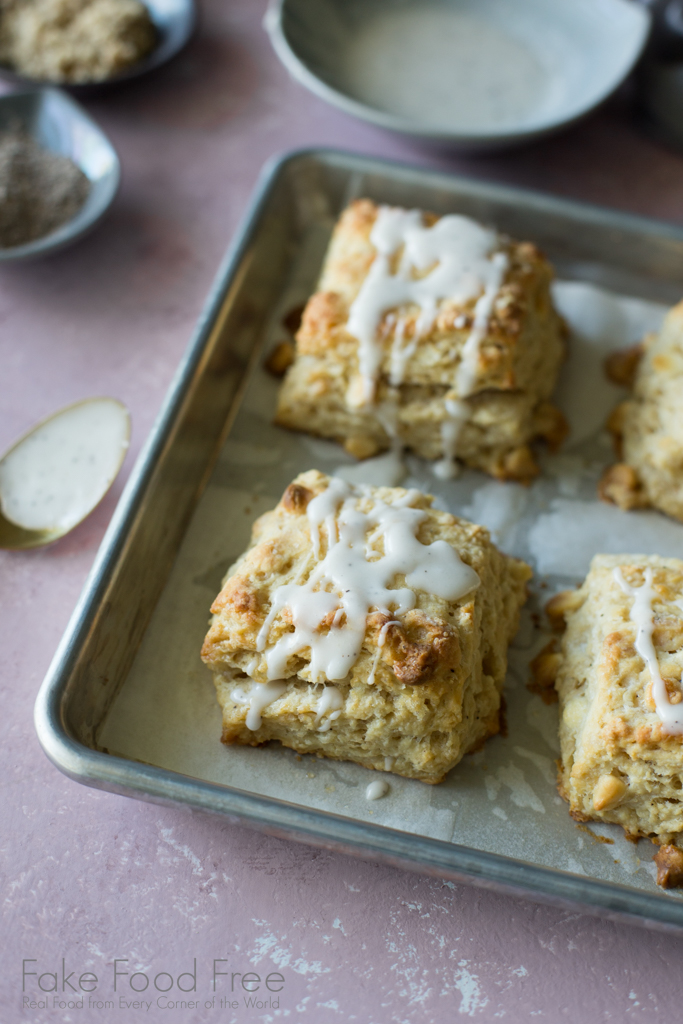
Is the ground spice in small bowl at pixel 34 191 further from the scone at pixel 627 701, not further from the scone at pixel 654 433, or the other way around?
the scone at pixel 627 701

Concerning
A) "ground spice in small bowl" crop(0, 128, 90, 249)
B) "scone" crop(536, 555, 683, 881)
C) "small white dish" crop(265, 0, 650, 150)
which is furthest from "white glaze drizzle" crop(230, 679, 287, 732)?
"small white dish" crop(265, 0, 650, 150)

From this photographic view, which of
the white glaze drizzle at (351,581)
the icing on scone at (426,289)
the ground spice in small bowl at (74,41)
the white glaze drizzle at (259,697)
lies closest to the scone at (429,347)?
the icing on scone at (426,289)

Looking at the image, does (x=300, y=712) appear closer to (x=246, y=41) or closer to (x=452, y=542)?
(x=452, y=542)

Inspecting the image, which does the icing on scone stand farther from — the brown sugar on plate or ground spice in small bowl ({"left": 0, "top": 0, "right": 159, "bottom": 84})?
ground spice in small bowl ({"left": 0, "top": 0, "right": 159, "bottom": 84})

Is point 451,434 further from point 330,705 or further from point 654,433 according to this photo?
point 330,705

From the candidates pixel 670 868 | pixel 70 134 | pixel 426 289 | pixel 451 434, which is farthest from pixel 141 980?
pixel 70 134

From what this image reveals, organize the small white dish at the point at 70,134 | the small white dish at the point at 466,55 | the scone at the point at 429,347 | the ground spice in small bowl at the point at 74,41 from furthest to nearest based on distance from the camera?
the ground spice in small bowl at the point at 74,41 → the small white dish at the point at 466,55 → the small white dish at the point at 70,134 → the scone at the point at 429,347

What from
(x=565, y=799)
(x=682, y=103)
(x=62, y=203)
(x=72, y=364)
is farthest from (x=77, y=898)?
(x=682, y=103)

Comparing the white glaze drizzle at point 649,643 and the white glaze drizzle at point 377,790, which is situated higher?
the white glaze drizzle at point 649,643
